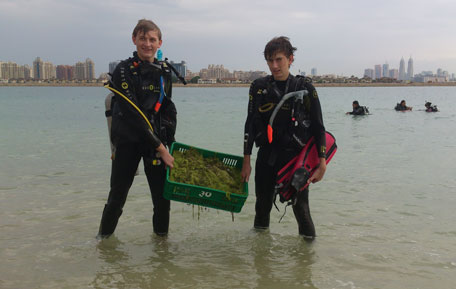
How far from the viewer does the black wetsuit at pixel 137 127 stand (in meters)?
4.40

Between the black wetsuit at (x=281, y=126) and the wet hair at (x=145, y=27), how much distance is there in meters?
1.15

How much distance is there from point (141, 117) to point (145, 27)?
904 mm

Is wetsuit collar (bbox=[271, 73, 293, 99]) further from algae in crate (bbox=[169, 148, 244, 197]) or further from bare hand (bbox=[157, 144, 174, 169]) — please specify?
bare hand (bbox=[157, 144, 174, 169])

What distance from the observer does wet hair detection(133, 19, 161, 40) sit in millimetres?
4430

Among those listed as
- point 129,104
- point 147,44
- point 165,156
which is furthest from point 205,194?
point 147,44

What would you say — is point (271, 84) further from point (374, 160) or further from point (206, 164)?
point (374, 160)

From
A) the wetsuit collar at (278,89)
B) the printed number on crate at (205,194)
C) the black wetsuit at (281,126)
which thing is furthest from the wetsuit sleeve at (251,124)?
the printed number on crate at (205,194)

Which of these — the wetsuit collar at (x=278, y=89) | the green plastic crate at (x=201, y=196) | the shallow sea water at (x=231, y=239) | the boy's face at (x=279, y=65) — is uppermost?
the boy's face at (x=279, y=65)

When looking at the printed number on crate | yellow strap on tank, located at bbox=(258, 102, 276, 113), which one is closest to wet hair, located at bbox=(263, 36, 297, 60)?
yellow strap on tank, located at bbox=(258, 102, 276, 113)

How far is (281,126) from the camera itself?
4609mm

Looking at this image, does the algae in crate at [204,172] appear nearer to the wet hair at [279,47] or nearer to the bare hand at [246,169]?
the bare hand at [246,169]

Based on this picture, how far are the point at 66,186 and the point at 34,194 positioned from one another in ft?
2.55

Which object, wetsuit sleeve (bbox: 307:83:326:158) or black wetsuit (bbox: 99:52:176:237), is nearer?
black wetsuit (bbox: 99:52:176:237)

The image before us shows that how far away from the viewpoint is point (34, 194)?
7.92 m
